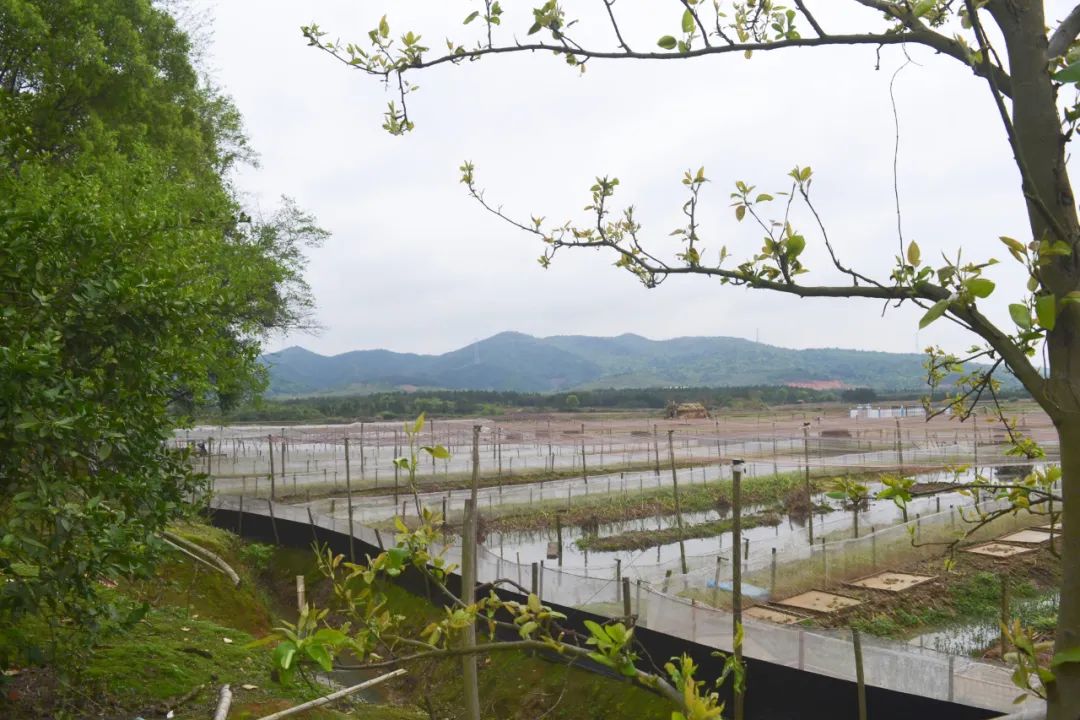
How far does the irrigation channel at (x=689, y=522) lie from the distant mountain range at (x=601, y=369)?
43.4 metres

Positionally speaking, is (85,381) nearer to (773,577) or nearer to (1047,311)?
(1047,311)

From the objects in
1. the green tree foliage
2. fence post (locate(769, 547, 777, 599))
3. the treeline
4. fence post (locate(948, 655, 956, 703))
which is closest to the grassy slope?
the green tree foliage

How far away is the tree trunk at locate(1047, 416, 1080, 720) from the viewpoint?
1.25m

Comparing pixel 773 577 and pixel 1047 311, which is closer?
pixel 1047 311

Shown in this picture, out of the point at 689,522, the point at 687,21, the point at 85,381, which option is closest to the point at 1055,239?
the point at 687,21

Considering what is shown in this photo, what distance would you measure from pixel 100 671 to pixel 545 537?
13882 millimetres

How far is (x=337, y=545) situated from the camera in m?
13.6

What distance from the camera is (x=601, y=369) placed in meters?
178

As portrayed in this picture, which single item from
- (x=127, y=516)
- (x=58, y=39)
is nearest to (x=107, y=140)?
(x=58, y=39)

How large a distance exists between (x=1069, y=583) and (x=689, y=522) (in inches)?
794

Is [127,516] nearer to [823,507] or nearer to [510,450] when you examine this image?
[823,507]

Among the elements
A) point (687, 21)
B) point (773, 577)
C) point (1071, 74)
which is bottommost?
point (773, 577)

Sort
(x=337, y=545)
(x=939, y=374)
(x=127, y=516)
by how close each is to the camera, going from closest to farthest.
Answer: (x=939, y=374) < (x=127, y=516) < (x=337, y=545)

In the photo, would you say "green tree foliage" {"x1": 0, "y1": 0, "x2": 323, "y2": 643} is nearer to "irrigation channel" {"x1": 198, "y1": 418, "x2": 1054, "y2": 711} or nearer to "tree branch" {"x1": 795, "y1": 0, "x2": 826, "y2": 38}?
"irrigation channel" {"x1": 198, "y1": 418, "x2": 1054, "y2": 711}
